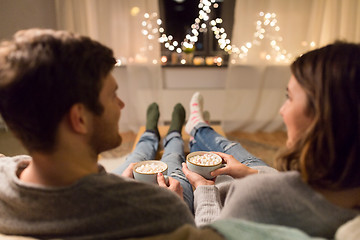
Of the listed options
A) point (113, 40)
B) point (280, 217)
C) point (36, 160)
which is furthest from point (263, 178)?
point (113, 40)

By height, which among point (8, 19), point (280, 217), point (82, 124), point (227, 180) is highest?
point (8, 19)

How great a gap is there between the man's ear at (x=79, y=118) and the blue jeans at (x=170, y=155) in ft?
1.82

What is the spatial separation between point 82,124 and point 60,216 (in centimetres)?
22

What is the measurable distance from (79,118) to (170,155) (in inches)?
32.3

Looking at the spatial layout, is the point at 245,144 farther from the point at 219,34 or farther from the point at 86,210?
the point at 86,210

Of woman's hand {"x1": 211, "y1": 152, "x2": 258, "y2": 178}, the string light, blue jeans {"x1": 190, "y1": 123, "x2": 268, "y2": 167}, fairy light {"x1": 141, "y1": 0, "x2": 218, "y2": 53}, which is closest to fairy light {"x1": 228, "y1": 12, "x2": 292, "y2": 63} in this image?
the string light

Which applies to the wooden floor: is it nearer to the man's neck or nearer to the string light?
the string light

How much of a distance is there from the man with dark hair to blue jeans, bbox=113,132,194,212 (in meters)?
0.43

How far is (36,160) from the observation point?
2.11 feet

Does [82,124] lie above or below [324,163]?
above

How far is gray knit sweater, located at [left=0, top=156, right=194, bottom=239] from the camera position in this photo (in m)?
0.61

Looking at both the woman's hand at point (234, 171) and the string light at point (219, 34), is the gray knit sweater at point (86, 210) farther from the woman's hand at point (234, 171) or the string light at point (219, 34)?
the string light at point (219, 34)

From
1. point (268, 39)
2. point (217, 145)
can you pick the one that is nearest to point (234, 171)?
point (217, 145)

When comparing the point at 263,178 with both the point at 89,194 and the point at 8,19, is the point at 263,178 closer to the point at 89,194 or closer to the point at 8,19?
the point at 89,194
